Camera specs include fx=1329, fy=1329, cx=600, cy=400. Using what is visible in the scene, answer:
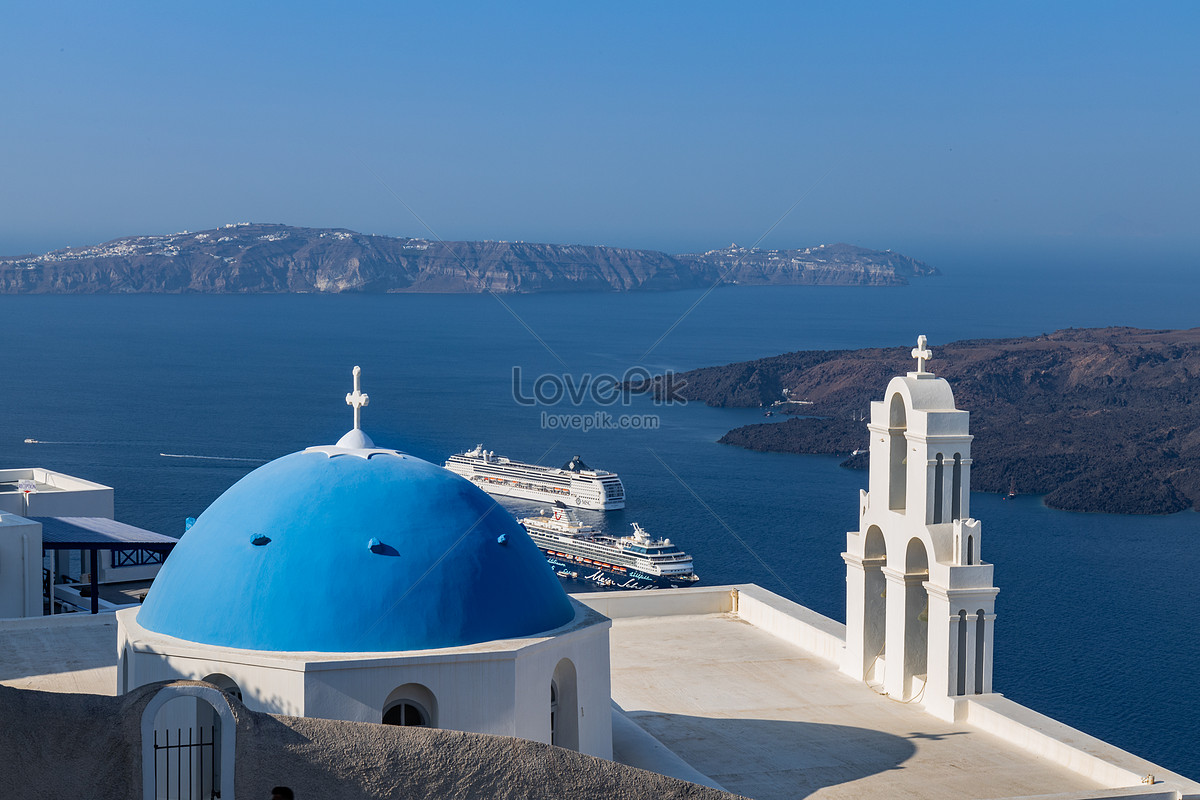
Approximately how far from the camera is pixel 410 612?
10688 millimetres

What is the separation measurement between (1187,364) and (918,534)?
9500 cm

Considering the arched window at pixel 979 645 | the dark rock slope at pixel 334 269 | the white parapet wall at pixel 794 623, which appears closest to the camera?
the arched window at pixel 979 645

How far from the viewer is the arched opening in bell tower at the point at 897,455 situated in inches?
617

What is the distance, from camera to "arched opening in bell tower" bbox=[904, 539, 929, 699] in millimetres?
15195

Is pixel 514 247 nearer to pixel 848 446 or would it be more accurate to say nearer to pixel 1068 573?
pixel 848 446

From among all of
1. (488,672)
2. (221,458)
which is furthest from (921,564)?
(221,458)

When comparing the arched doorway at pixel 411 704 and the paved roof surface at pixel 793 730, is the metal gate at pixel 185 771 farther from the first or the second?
the paved roof surface at pixel 793 730

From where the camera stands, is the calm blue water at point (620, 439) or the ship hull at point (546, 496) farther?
the ship hull at point (546, 496)

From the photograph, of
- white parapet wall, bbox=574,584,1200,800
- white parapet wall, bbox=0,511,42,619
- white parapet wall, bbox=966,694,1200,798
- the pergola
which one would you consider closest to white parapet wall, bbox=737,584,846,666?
white parapet wall, bbox=574,584,1200,800

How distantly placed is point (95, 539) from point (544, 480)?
45.0 m

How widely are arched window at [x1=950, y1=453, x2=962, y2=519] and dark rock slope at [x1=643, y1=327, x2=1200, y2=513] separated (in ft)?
182

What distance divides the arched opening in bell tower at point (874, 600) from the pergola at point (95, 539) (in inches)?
372

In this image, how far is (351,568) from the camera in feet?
35.4

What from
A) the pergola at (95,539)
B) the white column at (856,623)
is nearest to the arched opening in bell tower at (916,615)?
the white column at (856,623)
